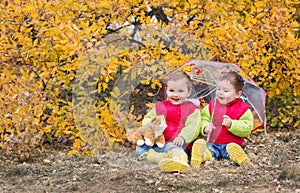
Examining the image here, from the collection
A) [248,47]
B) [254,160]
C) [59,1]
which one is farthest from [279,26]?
[59,1]

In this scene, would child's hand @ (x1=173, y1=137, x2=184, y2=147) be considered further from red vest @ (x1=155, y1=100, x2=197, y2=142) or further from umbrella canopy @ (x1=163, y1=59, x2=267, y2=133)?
umbrella canopy @ (x1=163, y1=59, x2=267, y2=133)

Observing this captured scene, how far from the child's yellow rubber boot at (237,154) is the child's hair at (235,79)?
0.48m

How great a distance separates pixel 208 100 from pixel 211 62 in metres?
0.36

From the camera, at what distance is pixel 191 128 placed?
17.4 ft

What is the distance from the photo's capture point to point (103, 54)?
18.2 feet

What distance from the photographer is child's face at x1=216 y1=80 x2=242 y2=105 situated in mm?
5367

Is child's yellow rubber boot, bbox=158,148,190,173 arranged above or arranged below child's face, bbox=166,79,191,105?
below

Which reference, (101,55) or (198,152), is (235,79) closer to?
(198,152)

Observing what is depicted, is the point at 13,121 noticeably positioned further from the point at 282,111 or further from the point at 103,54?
the point at 282,111

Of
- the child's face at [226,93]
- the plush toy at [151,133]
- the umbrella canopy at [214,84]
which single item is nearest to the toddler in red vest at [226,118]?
the child's face at [226,93]

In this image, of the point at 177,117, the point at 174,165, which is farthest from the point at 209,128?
the point at 174,165

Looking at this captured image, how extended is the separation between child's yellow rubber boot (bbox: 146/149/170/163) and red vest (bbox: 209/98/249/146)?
1.62 ft

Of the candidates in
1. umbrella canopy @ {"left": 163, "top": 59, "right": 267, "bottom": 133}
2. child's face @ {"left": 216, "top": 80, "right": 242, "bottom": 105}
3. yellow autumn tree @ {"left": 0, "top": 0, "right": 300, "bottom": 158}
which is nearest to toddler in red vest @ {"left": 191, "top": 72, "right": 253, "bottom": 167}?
child's face @ {"left": 216, "top": 80, "right": 242, "bottom": 105}

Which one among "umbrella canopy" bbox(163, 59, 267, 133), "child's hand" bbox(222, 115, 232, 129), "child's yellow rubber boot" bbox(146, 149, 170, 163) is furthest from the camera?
"umbrella canopy" bbox(163, 59, 267, 133)
